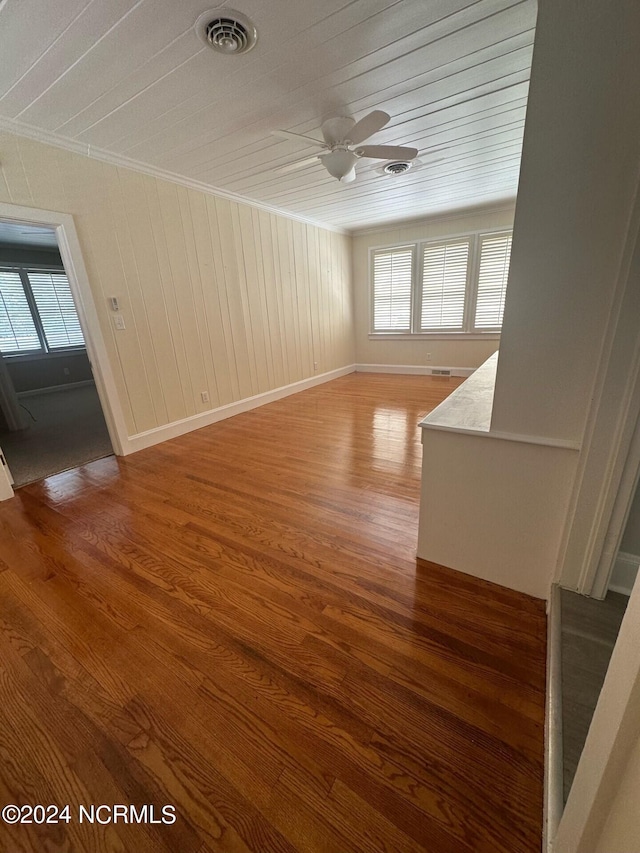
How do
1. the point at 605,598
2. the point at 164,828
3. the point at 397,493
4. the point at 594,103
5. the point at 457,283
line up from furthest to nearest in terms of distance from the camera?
1. the point at 457,283
2. the point at 397,493
3. the point at 605,598
4. the point at 594,103
5. the point at 164,828

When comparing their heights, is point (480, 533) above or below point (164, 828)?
above

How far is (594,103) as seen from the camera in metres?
0.93

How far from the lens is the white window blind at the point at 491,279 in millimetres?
4930

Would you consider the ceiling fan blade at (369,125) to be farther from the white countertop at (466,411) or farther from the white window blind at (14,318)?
the white window blind at (14,318)

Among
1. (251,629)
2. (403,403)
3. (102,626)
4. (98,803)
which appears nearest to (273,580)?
(251,629)

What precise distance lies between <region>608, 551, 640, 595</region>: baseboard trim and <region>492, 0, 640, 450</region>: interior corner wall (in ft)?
1.60

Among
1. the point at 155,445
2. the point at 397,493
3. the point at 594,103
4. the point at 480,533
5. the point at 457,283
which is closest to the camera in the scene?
the point at 594,103

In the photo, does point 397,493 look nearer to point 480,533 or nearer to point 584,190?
point 480,533

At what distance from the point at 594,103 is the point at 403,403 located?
3.53 meters

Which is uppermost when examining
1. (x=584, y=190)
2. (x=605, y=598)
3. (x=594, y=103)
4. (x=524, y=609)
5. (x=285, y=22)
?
(x=285, y=22)

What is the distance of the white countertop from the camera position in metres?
1.42

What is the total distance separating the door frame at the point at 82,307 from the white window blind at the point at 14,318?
4316mm

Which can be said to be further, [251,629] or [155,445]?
[155,445]

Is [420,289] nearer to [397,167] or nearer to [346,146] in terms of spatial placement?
[397,167]
